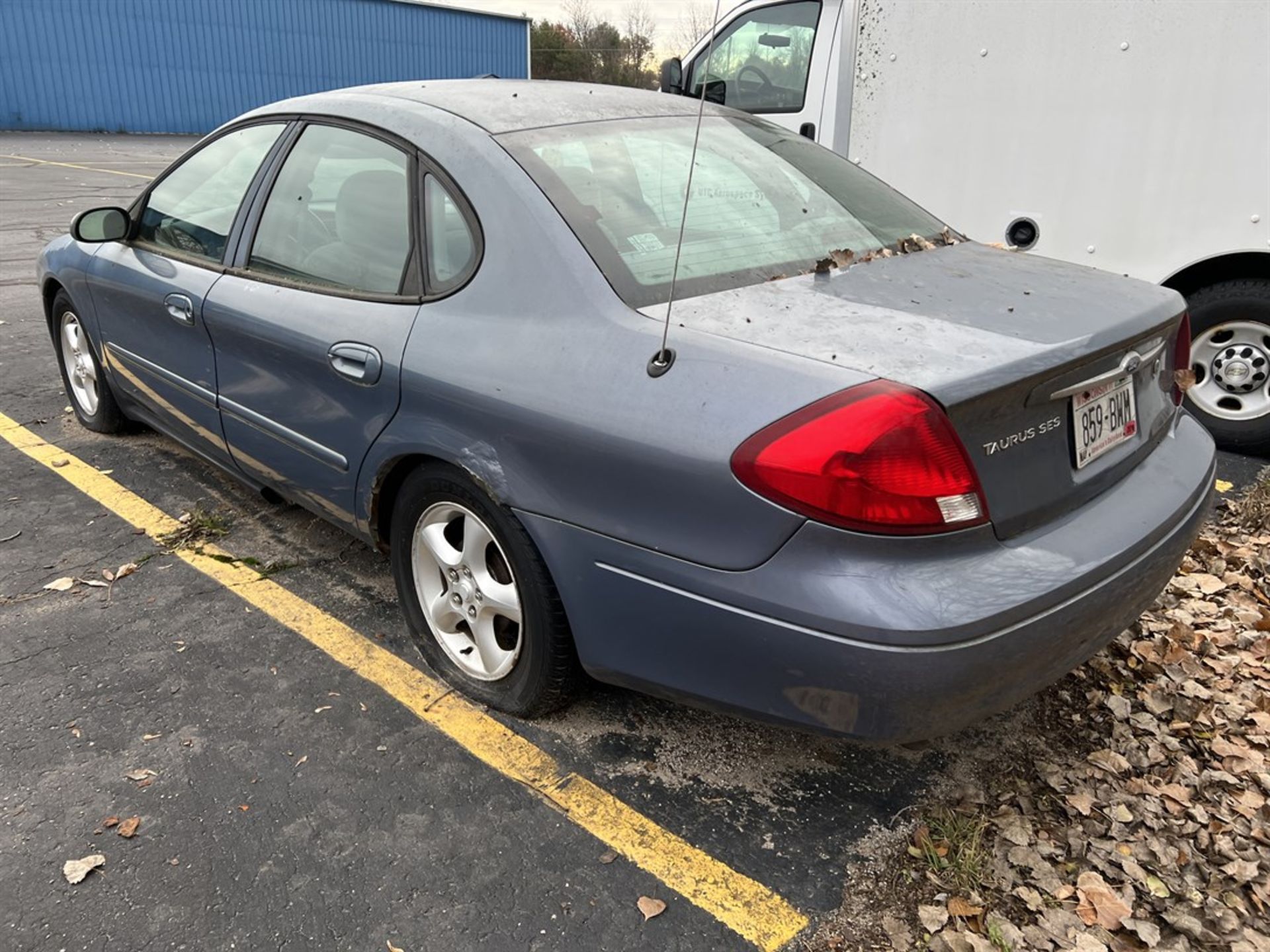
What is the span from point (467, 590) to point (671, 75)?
484 cm

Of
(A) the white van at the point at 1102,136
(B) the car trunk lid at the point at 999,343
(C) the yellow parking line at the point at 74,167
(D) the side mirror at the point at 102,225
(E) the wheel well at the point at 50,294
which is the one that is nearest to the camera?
(B) the car trunk lid at the point at 999,343

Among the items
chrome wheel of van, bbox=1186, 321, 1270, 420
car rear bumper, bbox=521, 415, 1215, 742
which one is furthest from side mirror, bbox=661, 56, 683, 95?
car rear bumper, bbox=521, 415, 1215, 742

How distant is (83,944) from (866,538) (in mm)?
1793

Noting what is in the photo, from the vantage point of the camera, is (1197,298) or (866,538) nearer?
(866,538)

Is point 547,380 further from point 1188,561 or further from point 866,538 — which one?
point 1188,561

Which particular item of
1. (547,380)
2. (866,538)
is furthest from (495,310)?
(866,538)

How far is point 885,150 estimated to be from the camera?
5.49m

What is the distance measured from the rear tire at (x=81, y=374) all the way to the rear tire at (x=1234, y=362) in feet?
16.9

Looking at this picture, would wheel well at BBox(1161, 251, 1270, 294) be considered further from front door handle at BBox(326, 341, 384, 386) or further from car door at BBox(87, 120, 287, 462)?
car door at BBox(87, 120, 287, 462)

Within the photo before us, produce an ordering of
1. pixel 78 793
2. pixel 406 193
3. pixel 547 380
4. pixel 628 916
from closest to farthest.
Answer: pixel 628 916 < pixel 547 380 < pixel 78 793 < pixel 406 193

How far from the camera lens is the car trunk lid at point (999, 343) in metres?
1.96

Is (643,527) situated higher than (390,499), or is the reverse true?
(643,527)

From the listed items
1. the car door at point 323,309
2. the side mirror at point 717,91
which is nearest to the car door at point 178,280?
the car door at point 323,309

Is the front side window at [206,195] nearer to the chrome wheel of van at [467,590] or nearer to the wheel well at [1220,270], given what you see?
the chrome wheel of van at [467,590]
